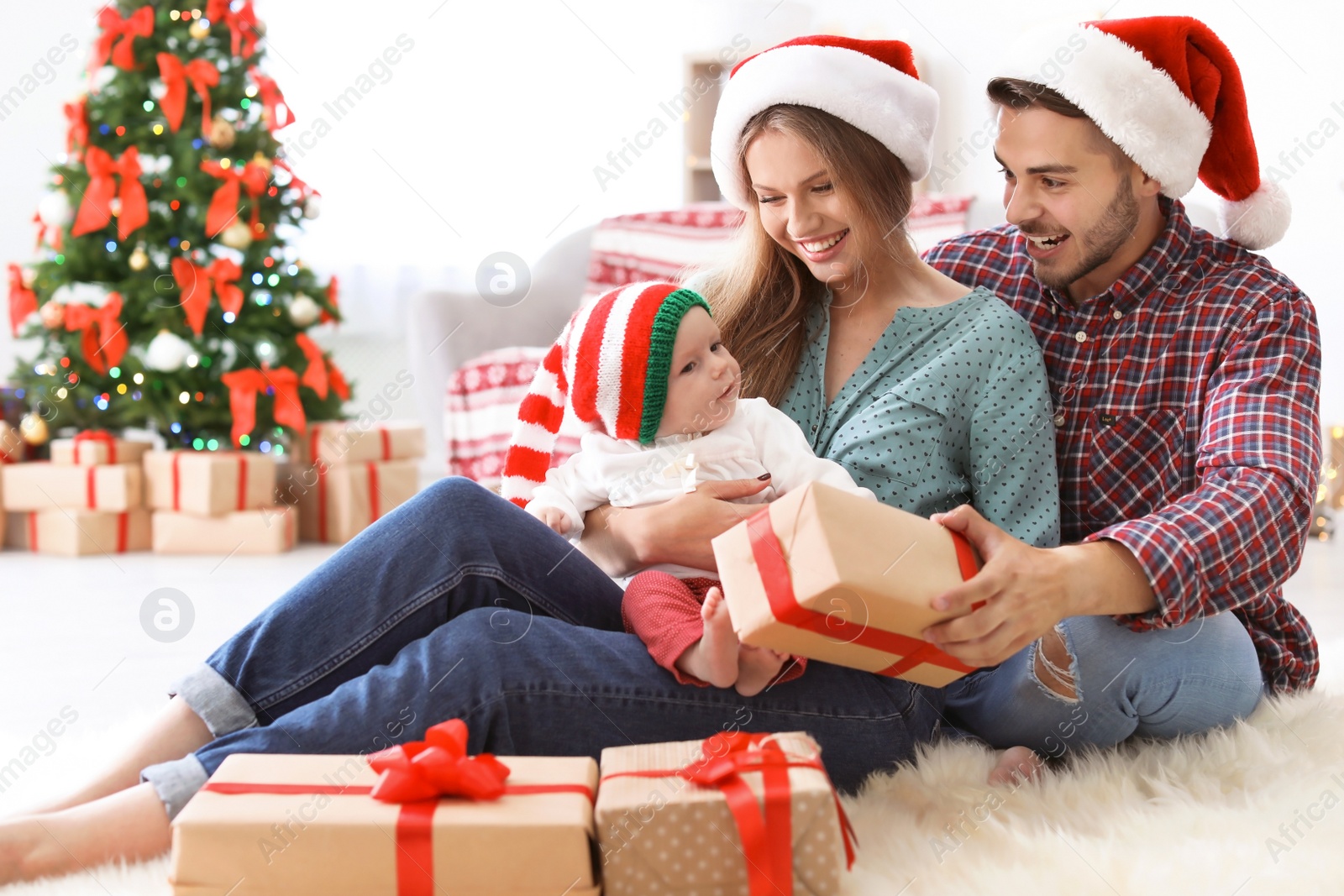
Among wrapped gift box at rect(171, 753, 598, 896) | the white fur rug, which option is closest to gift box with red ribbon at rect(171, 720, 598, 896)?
wrapped gift box at rect(171, 753, 598, 896)

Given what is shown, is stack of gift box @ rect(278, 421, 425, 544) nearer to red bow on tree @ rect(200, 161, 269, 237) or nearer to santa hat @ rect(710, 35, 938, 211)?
red bow on tree @ rect(200, 161, 269, 237)

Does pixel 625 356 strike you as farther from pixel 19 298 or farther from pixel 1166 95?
pixel 19 298

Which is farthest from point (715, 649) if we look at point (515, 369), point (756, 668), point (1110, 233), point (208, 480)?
point (208, 480)

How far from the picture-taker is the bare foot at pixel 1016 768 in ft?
4.16

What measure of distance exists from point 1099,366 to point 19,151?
171 inches

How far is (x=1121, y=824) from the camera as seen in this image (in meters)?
1.11

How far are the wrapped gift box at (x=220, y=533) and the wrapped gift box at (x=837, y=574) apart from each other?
8.15ft

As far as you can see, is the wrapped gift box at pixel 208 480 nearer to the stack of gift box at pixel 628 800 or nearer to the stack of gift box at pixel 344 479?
the stack of gift box at pixel 344 479

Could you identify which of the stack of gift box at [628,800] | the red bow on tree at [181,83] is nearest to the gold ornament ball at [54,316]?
the red bow on tree at [181,83]

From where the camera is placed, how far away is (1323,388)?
367cm

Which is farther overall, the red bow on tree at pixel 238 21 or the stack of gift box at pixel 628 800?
the red bow on tree at pixel 238 21

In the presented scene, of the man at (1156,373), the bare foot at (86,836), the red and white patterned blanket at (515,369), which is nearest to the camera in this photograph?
the bare foot at (86,836)

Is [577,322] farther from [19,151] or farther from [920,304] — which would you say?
[19,151]

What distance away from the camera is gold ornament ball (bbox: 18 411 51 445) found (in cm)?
333
